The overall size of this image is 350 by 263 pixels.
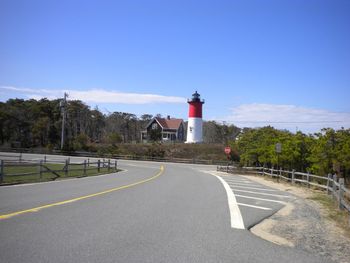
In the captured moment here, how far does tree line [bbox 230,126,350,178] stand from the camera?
105ft

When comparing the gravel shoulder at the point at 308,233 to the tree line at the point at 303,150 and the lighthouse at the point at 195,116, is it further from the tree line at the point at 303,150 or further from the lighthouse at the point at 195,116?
the lighthouse at the point at 195,116

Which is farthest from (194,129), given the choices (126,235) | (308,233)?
(126,235)

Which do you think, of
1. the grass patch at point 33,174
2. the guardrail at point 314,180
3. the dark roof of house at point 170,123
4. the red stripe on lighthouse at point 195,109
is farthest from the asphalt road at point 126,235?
the dark roof of house at point 170,123

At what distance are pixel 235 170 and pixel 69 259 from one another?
4344cm

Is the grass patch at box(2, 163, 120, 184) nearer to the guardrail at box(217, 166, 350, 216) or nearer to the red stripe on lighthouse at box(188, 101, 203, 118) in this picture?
the guardrail at box(217, 166, 350, 216)

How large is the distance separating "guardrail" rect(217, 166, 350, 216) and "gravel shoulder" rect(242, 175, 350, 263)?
1.15m

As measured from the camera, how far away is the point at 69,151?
74188mm

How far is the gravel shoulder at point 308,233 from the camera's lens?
7922 mm

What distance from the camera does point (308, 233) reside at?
Answer: 31.4 feet

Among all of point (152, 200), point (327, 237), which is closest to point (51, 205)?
point (152, 200)

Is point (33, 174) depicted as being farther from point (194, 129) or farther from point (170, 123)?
point (170, 123)

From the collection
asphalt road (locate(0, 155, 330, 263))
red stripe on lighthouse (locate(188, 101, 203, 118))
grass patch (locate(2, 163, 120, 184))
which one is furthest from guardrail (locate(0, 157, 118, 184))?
red stripe on lighthouse (locate(188, 101, 203, 118))

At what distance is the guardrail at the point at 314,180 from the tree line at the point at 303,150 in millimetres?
1228

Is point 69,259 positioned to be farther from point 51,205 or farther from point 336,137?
point 336,137
